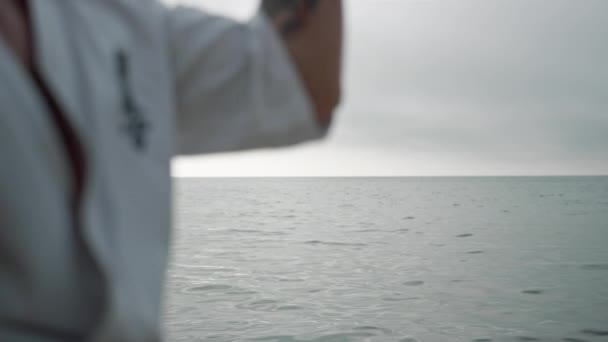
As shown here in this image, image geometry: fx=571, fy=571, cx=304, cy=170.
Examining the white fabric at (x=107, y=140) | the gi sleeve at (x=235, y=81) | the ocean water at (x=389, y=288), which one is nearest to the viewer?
the white fabric at (x=107, y=140)

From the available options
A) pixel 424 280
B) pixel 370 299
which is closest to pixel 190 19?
pixel 370 299

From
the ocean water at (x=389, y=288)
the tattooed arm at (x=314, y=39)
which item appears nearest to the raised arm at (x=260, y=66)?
the tattooed arm at (x=314, y=39)

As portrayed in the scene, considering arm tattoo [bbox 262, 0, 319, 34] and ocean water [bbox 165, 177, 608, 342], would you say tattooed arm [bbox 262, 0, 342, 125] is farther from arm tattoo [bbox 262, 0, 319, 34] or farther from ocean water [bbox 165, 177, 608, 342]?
ocean water [bbox 165, 177, 608, 342]

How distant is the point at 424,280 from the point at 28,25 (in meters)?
9.92

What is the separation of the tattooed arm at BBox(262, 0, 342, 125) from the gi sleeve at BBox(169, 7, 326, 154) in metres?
0.02

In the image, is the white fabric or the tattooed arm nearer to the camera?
the white fabric

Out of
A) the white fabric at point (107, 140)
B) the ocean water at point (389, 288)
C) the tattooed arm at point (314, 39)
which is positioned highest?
the tattooed arm at point (314, 39)

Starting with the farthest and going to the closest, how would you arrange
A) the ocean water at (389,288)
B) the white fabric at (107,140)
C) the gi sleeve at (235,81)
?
the ocean water at (389,288) < the gi sleeve at (235,81) < the white fabric at (107,140)

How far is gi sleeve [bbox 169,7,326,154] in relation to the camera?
2.96 ft

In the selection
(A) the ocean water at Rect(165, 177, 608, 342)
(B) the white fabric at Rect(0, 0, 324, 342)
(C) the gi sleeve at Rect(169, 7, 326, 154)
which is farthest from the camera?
(A) the ocean water at Rect(165, 177, 608, 342)

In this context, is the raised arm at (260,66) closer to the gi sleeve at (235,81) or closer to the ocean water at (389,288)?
the gi sleeve at (235,81)

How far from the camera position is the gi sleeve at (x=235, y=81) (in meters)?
0.90

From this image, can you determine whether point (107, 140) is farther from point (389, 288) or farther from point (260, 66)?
point (389, 288)

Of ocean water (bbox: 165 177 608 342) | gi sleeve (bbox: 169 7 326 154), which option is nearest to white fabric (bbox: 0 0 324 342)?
gi sleeve (bbox: 169 7 326 154)
